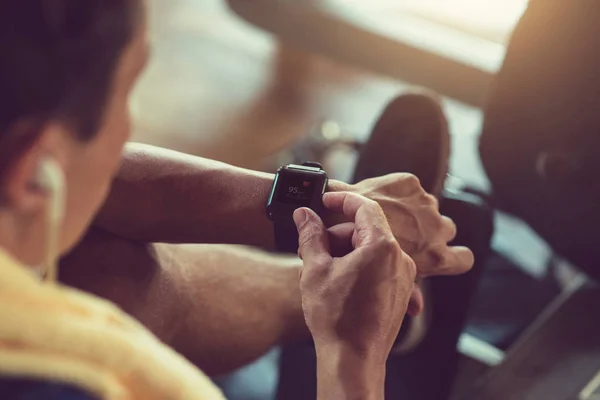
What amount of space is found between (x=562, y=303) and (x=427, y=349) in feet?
0.77

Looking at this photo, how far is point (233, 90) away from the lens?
2.05 m

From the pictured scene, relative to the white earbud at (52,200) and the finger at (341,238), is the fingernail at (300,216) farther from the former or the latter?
the white earbud at (52,200)

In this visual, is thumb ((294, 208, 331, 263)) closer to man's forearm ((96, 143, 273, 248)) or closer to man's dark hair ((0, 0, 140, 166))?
man's forearm ((96, 143, 273, 248))

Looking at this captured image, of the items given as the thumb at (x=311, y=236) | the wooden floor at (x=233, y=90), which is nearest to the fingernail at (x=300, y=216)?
the thumb at (x=311, y=236)

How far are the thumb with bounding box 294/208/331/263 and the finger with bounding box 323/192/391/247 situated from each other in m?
0.03

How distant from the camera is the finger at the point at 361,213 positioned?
782 mm

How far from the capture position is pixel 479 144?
51.2 inches

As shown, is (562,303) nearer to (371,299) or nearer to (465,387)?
(465,387)

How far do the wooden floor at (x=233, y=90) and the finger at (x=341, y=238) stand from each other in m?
0.98

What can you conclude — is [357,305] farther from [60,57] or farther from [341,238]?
[60,57]

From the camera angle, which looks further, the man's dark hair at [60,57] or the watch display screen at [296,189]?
the watch display screen at [296,189]

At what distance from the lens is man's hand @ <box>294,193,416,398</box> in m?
0.73

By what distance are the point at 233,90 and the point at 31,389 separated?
5.39ft

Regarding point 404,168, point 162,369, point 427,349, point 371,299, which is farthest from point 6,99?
point 427,349
